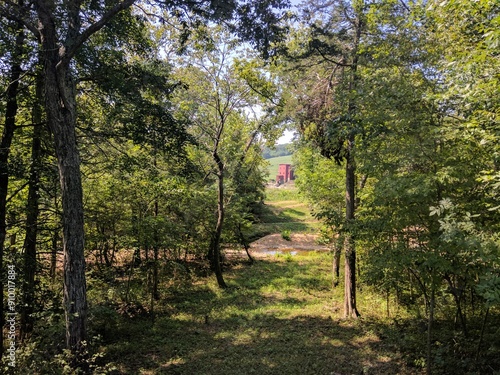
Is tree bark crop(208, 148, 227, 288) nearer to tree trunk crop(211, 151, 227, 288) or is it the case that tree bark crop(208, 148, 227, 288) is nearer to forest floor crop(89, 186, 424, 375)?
tree trunk crop(211, 151, 227, 288)

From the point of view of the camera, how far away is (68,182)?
529cm

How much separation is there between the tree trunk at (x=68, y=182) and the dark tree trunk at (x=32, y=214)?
117cm

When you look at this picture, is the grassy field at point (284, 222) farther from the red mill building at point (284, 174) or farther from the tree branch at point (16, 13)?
the red mill building at point (284, 174)

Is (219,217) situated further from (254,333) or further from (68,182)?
(68,182)

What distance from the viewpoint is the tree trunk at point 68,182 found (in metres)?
5.03

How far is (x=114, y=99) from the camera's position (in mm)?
6934

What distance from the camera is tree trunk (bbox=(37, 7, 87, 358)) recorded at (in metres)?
5.03

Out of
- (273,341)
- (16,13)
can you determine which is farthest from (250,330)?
(16,13)

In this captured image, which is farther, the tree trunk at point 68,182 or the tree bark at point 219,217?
the tree bark at point 219,217

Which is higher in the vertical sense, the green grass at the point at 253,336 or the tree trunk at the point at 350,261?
the tree trunk at the point at 350,261

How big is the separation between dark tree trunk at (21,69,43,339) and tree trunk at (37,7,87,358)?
117 cm

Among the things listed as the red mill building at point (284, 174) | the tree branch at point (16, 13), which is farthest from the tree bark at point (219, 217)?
the red mill building at point (284, 174)

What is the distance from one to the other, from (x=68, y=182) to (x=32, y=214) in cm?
205

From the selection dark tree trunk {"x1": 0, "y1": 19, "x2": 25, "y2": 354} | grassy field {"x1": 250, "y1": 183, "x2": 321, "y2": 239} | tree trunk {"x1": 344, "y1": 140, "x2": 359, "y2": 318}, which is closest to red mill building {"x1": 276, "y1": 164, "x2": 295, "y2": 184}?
grassy field {"x1": 250, "y1": 183, "x2": 321, "y2": 239}
